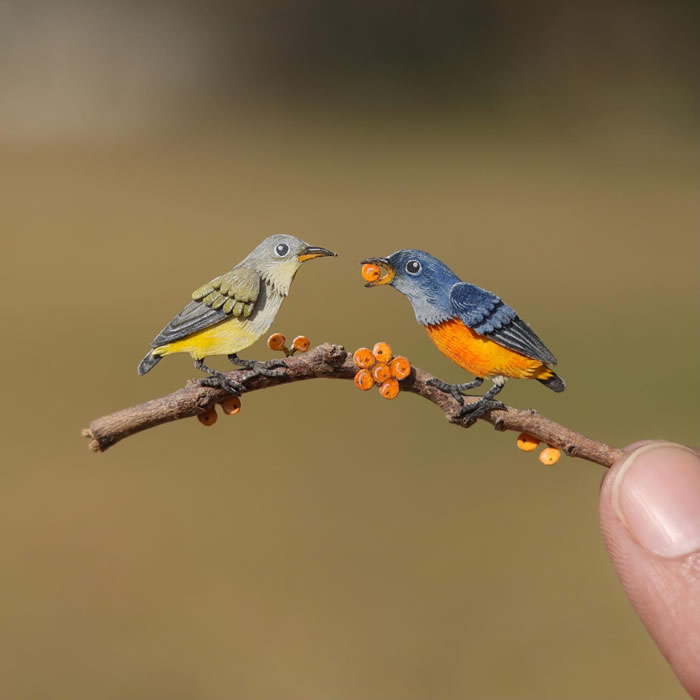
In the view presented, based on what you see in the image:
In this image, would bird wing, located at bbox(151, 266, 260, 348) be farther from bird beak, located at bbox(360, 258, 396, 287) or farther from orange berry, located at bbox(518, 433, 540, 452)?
orange berry, located at bbox(518, 433, 540, 452)

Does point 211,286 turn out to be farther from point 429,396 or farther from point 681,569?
point 681,569

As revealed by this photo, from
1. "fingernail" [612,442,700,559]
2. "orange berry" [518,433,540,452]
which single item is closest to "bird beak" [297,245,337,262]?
"orange berry" [518,433,540,452]

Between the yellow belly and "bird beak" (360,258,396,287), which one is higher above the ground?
"bird beak" (360,258,396,287)

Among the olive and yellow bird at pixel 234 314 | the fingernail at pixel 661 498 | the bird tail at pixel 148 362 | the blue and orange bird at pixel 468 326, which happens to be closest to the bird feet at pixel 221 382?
the olive and yellow bird at pixel 234 314

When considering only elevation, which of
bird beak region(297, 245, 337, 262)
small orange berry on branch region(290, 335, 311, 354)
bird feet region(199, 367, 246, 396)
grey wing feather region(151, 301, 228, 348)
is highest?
bird beak region(297, 245, 337, 262)

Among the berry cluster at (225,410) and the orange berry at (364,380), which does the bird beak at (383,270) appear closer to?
the orange berry at (364,380)

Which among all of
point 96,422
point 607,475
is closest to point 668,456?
point 607,475
